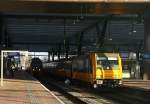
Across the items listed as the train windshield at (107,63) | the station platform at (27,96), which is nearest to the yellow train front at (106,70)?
the train windshield at (107,63)

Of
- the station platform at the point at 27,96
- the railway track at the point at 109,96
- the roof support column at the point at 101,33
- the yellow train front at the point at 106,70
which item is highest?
the roof support column at the point at 101,33

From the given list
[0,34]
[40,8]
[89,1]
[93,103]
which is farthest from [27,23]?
[93,103]

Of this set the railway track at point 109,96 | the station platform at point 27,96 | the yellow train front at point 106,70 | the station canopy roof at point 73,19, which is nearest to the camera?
the station platform at point 27,96

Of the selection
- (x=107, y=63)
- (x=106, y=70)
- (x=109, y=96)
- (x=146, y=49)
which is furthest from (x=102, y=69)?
(x=146, y=49)

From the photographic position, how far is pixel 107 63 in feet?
125

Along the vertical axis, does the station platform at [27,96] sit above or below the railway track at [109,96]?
above

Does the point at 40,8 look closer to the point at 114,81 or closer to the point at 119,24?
the point at 114,81

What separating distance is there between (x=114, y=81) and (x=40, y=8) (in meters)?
12.8

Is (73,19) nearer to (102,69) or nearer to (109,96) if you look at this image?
(102,69)

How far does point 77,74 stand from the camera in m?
46.1

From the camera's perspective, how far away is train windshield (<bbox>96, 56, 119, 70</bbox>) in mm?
37750

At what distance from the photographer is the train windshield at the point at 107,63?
37.8m

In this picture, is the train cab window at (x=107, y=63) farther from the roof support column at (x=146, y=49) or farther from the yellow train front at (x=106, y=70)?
the roof support column at (x=146, y=49)

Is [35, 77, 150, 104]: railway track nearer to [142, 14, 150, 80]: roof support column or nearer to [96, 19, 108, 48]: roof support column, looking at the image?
[142, 14, 150, 80]: roof support column
